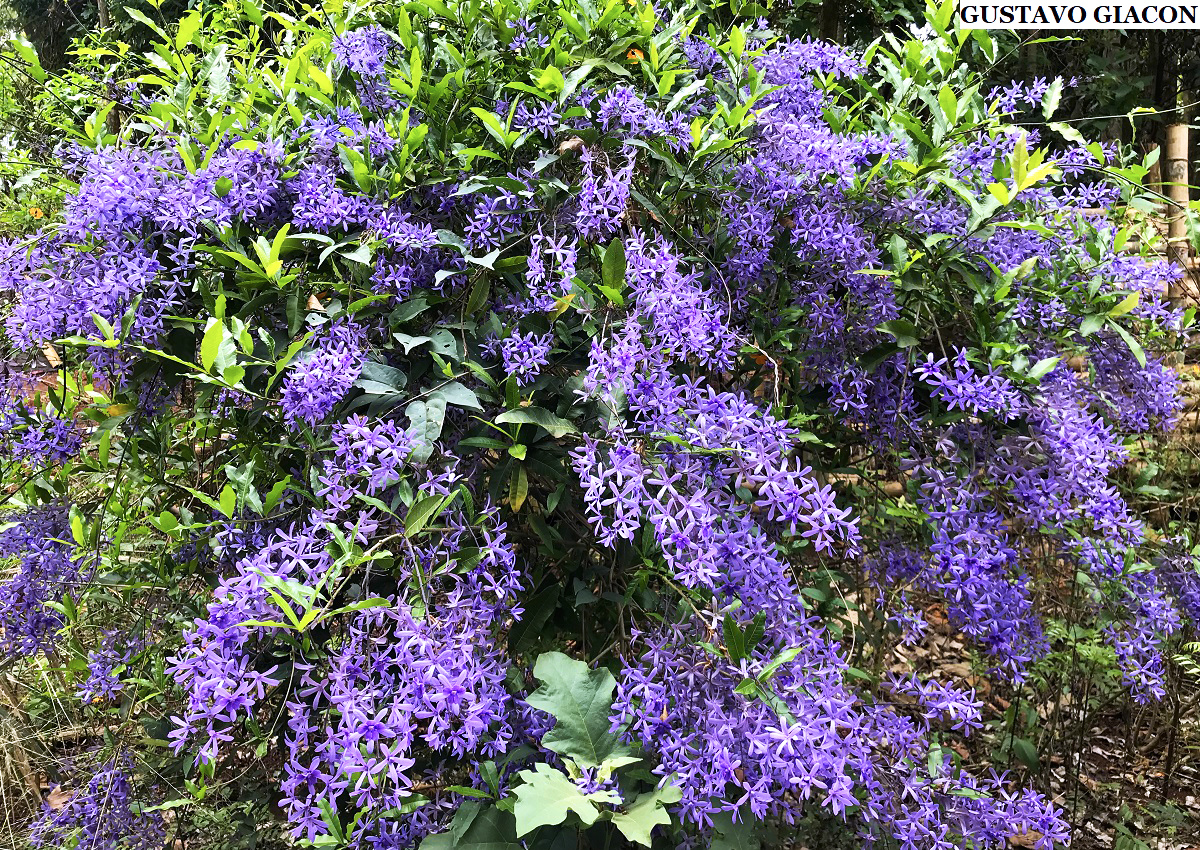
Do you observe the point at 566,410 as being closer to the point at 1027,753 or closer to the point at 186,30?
the point at 186,30

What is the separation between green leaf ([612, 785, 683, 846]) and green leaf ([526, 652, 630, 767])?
79mm

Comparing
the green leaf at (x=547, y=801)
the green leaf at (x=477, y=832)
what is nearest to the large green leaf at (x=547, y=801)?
the green leaf at (x=547, y=801)

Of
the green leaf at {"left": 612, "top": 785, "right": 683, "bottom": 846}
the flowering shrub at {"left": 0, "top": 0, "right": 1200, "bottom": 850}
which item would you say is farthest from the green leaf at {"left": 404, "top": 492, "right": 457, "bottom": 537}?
the green leaf at {"left": 612, "top": 785, "right": 683, "bottom": 846}

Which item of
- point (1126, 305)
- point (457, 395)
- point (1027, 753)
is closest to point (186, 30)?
point (457, 395)

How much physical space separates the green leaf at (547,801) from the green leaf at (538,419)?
1.64 ft

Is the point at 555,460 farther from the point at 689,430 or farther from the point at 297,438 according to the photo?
the point at 297,438

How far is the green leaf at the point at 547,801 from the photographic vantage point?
3.70ft

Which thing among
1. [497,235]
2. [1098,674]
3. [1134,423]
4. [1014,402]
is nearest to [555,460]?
[497,235]

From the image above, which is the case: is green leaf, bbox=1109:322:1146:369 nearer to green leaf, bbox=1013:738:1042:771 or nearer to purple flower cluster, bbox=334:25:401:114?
green leaf, bbox=1013:738:1042:771

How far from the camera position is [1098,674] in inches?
113

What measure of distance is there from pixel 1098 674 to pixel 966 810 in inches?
65.4

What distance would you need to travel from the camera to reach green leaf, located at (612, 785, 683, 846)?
3.82ft

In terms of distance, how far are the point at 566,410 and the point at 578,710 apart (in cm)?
49

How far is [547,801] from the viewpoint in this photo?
117 cm
